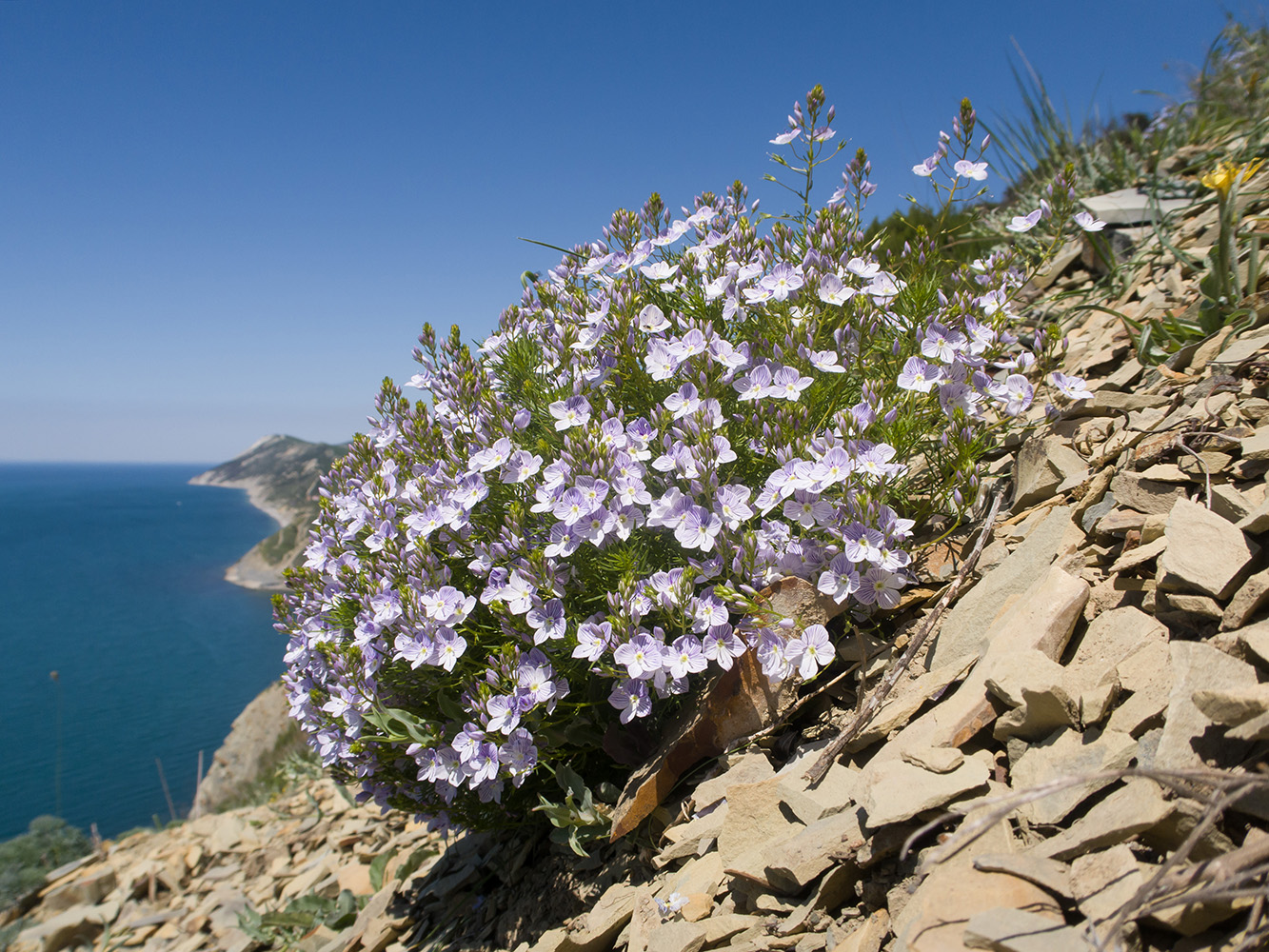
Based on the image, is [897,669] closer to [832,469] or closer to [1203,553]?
[832,469]

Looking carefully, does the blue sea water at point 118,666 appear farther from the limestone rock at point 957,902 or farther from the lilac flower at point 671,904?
the limestone rock at point 957,902

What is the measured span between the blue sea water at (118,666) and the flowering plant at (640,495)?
8.91m

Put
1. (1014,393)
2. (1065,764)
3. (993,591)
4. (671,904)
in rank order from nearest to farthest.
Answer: (1065,764) → (671,904) → (993,591) → (1014,393)

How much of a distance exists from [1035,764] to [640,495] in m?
1.61

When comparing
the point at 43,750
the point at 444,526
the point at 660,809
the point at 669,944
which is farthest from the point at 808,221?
the point at 43,750

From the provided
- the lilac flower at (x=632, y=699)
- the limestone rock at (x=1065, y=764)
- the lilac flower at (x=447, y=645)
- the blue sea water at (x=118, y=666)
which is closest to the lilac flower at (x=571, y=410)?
the lilac flower at (x=447, y=645)

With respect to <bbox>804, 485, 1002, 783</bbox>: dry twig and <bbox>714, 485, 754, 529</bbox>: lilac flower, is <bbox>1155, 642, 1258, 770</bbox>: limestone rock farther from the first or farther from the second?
<bbox>714, 485, 754, 529</bbox>: lilac flower

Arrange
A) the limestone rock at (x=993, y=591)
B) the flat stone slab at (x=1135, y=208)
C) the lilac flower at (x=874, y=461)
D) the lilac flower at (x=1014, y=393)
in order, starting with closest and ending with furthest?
the limestone rock at (x=993, y=591) < the lilac flower at (x=874, y=461) < the lilac flower at (x=1014, y=393) < the flat stone slab at (x=1135, y=208)

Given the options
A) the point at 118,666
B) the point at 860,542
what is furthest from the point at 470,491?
the point at 118,666

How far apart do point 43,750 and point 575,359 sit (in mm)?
45381

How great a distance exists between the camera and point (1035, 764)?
6.23 ft

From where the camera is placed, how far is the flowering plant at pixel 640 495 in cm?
279

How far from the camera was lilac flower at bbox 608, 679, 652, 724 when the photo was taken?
9.15 feet

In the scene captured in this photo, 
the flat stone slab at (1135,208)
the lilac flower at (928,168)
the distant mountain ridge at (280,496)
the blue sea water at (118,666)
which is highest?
the flat stone slab at (1135,208)
